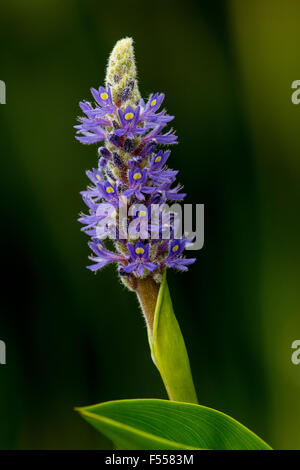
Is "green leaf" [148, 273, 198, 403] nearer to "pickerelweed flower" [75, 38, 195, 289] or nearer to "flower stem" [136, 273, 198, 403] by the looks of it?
"flower stem" [136, 273, 198, 403]

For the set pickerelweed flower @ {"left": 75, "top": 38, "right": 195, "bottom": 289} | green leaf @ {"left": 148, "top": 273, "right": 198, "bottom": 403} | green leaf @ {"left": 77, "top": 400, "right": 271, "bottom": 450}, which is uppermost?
pickerelweed flower @ {"left": 75, "top": 38, "right": 195, "bottom": 289}

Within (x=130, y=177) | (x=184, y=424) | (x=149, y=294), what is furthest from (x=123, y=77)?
(x=184, y=424)

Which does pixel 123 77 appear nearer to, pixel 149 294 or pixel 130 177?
pixel 130 177

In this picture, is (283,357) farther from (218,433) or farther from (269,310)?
(218,433)

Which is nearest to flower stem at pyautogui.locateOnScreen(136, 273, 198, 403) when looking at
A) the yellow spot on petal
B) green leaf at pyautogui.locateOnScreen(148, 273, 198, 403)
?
green leaf at pyautogui.locateOnScreen(148, 273, 198, 403)

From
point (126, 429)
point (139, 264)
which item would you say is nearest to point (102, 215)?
point (139, 264)
